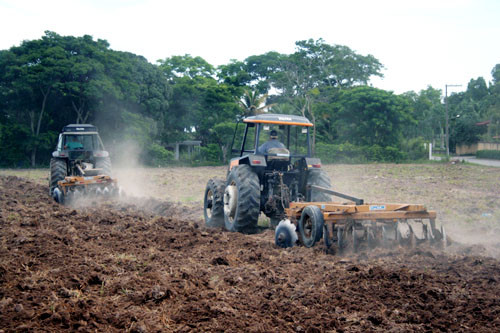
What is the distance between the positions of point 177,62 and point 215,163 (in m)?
14.4

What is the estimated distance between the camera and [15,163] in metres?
37.3

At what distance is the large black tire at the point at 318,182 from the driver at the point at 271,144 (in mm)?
864

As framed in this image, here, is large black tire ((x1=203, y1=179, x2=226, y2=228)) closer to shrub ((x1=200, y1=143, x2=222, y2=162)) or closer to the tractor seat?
the tractor seat

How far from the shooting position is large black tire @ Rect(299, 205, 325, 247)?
7.54m

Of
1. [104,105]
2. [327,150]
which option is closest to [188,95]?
[104,105]

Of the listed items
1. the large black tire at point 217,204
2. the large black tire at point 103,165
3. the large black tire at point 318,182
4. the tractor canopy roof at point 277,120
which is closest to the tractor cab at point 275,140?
the tractor canopy roof at point 277,120

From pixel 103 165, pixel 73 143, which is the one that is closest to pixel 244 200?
pixel 103 165

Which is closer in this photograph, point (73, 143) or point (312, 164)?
point (312, 164)

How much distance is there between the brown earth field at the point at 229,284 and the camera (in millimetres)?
4621

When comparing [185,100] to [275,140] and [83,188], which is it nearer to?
[83,188]

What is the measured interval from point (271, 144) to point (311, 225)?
2628mm

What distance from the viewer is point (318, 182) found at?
9.75 metres

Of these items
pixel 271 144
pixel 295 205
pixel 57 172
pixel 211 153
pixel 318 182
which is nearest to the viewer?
pixel 295 205

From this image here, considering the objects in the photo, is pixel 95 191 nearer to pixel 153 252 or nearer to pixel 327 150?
pixel 153 252
